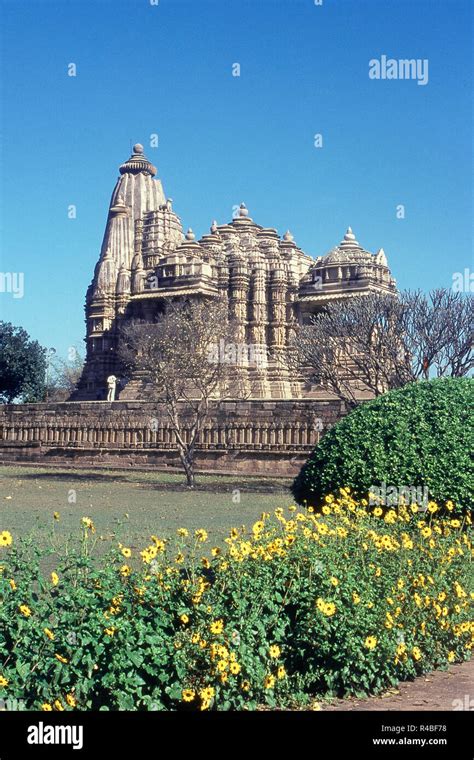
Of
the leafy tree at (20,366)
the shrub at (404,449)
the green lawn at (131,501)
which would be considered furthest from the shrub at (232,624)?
the leafy tree at (20,366)

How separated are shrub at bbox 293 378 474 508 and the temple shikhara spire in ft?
80.9

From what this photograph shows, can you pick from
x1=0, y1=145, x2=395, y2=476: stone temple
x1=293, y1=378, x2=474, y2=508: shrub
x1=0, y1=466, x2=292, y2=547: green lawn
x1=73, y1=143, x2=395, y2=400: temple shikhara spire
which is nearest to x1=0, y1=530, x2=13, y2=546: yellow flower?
x1=0, y1=466, x2=292, y2=547: green lawn

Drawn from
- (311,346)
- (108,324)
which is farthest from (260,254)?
(311,346)

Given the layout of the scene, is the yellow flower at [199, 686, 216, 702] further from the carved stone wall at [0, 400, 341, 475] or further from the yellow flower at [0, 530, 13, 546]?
the carved stone wall at [0, 400, 341, 475]

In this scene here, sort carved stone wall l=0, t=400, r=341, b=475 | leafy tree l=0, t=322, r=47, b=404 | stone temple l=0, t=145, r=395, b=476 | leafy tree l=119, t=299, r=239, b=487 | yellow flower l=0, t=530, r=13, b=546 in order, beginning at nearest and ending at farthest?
yellow flower l=0, t=530, r=13, b=546, leafy tree l=119, t=299, r=239, b=487, carved stone wall l=0, t=400, r=341, b=475, stone temple l=0, t=145, r=395, b=476, leafy tree l=0, t=322, r=47, b=404

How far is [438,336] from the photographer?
24.3m

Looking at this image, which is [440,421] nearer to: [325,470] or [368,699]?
[325,470]

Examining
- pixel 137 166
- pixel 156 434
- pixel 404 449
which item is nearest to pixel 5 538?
pixel 404 449

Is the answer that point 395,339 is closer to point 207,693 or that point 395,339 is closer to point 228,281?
point 228,281

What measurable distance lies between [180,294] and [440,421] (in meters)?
31.4

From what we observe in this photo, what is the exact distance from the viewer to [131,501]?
17.5 metres

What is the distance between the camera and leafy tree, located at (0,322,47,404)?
46.4m

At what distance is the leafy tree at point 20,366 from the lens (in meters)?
46.4
